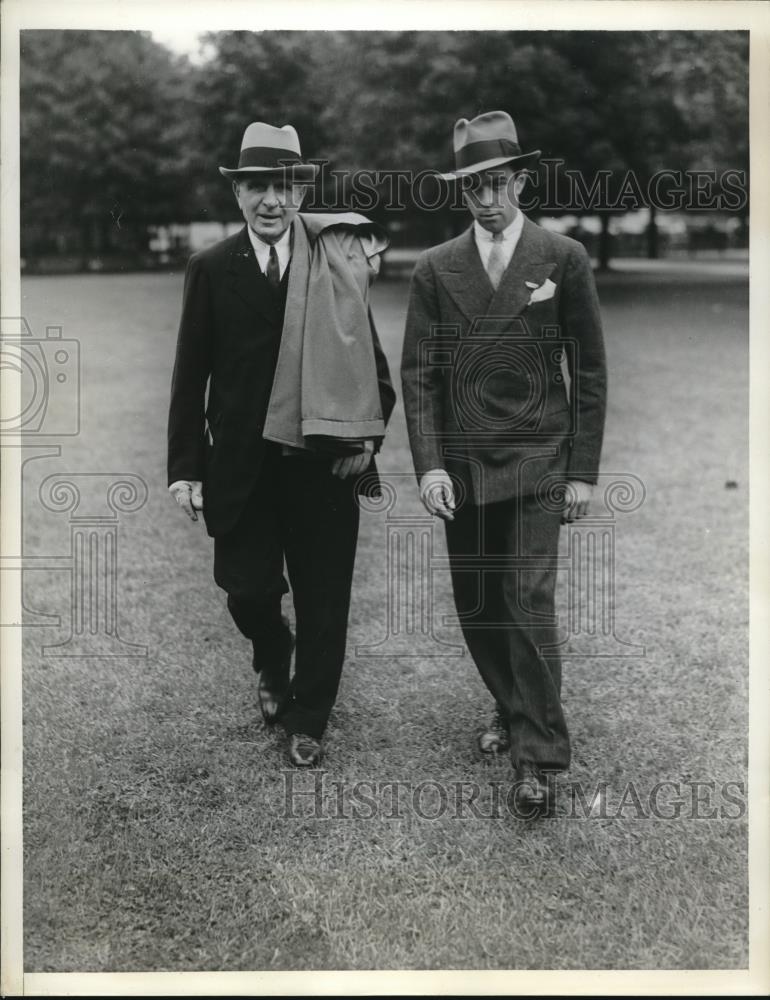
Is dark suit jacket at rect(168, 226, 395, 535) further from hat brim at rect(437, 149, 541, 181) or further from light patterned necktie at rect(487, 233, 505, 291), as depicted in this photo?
hat brim at rect(437, 149, 541, 181)

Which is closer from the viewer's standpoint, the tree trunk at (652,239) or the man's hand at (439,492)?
the man's hand at (439,492)

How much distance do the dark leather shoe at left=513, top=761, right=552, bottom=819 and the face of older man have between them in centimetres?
215

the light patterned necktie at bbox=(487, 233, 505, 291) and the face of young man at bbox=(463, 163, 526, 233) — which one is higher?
the face of young man at bbox=(463, 163, 526, 233)

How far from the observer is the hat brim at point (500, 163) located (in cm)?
407

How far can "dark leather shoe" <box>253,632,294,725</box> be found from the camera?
4.80 metres

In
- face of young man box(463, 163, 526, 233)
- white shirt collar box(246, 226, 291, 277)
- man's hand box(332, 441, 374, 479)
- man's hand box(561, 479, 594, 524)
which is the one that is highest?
face of young man box(463, 163, 526, 233)

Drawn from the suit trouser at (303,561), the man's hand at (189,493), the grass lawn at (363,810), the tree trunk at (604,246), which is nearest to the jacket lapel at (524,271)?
the suit trouser at (303,561)

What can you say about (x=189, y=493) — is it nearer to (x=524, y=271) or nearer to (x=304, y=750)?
(x=304, y=750)

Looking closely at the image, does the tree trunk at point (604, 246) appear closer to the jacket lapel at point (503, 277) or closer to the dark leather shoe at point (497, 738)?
the jacket lapel at point (503, 277)

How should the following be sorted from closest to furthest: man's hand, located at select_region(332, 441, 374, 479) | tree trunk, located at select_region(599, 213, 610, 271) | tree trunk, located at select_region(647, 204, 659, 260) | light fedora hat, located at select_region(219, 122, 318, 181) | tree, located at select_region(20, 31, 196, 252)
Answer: light fedora hat, located at select_region(219, 122, 318, 181)
man's hand, located at select_region(332, 441, 374, 479)
tree, located at select_region(20, 31, 196, 252)
tree trunk, located at select_region(599, 213, 610, 271)
tree trunk, located at select_region(647, 204, 659, 260)

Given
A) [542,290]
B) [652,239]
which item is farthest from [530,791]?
[652,239]

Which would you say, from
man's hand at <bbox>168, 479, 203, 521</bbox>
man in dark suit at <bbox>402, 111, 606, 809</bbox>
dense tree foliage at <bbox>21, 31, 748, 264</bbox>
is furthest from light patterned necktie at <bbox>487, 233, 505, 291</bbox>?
man's hand at <bbox>168, 479, 203, 521</bbox>

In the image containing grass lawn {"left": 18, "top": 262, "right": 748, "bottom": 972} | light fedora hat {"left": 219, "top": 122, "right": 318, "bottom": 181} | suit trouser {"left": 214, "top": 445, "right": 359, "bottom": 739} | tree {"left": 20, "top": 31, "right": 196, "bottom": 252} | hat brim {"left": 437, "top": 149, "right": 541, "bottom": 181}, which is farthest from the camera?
tree {"left": 20, "top": 31, "right": 196, "bottom": 252}

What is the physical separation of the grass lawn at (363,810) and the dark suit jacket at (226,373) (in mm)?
704
